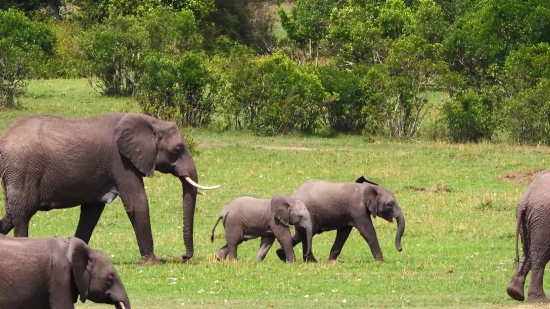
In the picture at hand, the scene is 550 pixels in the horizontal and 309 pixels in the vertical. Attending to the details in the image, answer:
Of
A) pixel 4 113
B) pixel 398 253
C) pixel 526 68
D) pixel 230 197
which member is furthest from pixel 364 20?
pixel 398 253

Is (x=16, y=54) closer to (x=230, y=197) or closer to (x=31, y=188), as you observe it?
(x=230, y=197)

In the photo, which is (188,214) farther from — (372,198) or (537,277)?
(537,277)

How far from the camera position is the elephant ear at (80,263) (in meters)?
12.1

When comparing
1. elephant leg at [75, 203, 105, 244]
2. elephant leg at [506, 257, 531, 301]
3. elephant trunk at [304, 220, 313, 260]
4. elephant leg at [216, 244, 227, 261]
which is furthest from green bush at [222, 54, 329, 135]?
elephant leg at [506, 257, 531, 301]

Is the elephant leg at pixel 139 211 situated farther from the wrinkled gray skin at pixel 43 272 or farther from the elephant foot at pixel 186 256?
the wrinkled gray skin at pixel 43 272

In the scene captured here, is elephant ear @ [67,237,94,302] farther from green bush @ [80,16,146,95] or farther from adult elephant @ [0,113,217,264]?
green bush @ [80,16,146,95]

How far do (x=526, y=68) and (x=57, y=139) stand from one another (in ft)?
67.7

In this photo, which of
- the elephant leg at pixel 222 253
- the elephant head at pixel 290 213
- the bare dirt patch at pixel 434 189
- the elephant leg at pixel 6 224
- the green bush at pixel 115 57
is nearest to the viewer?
Result: the elephant leg at pixel 6 224

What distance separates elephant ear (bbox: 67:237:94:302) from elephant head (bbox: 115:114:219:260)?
20.8ft

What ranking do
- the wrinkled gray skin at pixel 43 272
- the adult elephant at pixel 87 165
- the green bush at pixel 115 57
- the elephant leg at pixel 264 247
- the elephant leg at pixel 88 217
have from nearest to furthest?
the wrinkled gray skin at pixel 43 272 → the adult elephant at pixel 87 165 → the elephant leg at pixel 88 217 → the elephant leg at pixel 264 247 → the green bush at pixel 115 57

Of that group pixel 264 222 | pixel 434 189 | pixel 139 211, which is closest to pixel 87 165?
pixel 139 211

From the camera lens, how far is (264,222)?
1984cm

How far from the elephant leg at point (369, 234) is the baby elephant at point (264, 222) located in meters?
0.91

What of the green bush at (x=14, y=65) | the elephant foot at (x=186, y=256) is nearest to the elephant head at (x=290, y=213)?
the elephant foot at (x=186, y=256)
